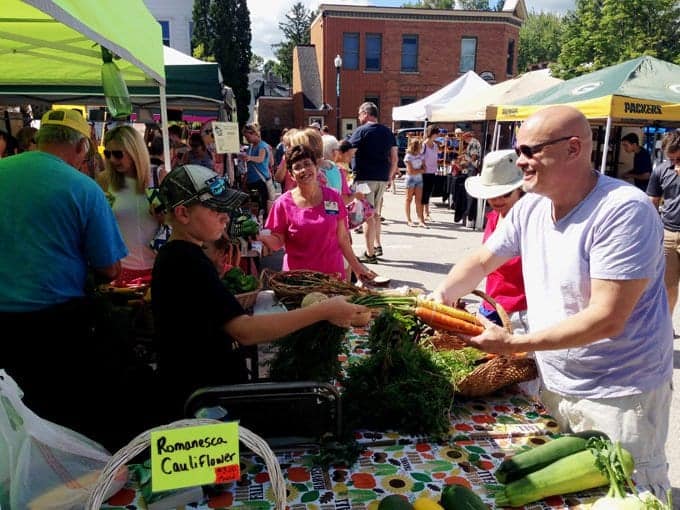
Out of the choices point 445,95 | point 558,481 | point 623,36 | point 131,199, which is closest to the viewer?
point 558,481

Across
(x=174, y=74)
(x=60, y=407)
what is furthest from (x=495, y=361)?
(x=174, y=74)

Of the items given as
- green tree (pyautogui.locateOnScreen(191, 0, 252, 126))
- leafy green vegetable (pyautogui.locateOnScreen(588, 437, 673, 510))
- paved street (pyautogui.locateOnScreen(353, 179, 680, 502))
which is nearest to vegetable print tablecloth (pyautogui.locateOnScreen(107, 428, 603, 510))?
leafy green vegetable (pyautogui.locateOnScreen(588, 437, 673, 510))

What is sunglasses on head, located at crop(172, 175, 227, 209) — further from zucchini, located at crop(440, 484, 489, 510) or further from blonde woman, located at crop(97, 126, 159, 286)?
blonde woman, located at crop(97, 126, 159, 286)

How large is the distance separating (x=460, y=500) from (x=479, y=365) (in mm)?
781

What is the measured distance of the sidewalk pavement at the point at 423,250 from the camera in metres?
7.20

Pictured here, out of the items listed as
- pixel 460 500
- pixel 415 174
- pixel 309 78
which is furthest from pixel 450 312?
pixel 309 78

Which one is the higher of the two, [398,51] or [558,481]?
[398,51]

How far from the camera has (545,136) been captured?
6.11 ft

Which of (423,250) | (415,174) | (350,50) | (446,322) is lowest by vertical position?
(423,250)

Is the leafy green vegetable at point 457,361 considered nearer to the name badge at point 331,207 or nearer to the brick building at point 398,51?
the name badge at point 331,207

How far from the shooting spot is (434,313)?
2.01 metres

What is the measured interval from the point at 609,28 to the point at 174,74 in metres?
27.3

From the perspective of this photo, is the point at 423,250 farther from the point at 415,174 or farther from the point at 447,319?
the point at 447,319

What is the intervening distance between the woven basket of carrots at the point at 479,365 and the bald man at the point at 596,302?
85 mm
